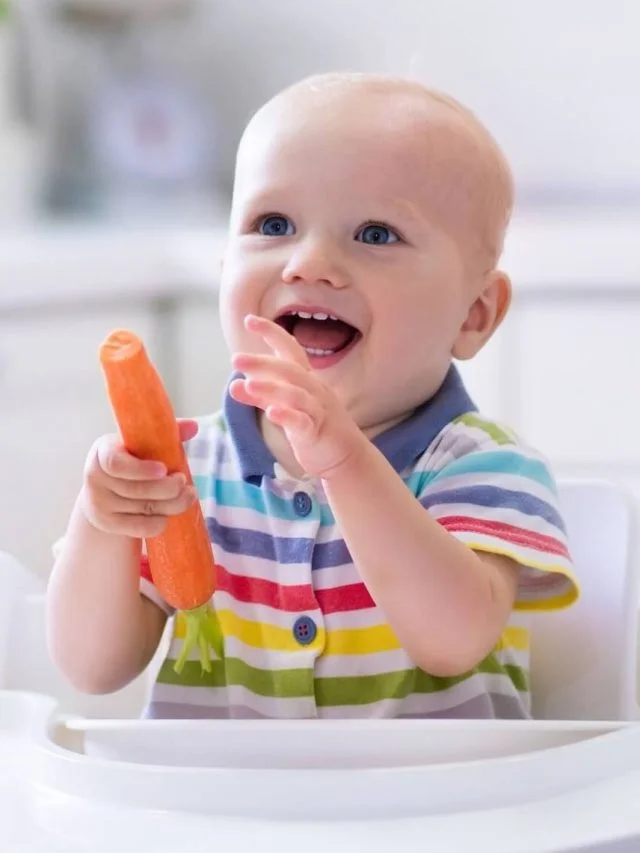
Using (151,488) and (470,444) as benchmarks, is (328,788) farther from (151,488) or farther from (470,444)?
(470,444)

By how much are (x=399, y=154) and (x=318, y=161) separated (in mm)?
48

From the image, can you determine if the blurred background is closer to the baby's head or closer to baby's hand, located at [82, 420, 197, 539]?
the baby's head

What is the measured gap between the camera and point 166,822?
0.57 meters

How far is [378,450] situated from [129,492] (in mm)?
138

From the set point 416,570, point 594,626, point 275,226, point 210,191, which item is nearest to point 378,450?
point 416,570

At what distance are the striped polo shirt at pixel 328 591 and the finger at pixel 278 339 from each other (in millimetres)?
169

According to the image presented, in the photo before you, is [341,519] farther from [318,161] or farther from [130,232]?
[130,232]

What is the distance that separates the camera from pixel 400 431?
87 centimetres

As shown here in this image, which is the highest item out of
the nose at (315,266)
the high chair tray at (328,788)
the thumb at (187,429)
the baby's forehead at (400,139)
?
the baby's forehead at (400,139)

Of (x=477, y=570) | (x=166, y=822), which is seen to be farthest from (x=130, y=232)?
(x=166, y=822)

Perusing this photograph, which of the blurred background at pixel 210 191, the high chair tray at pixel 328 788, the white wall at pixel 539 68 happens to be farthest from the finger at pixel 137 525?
the white wall at pixel 539 68

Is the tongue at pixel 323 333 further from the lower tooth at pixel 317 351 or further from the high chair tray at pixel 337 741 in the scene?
the high chair tray at pixel 337 741

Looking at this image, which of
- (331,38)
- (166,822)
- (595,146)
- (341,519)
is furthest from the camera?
(331,38)

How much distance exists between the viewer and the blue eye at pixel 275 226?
83cm
